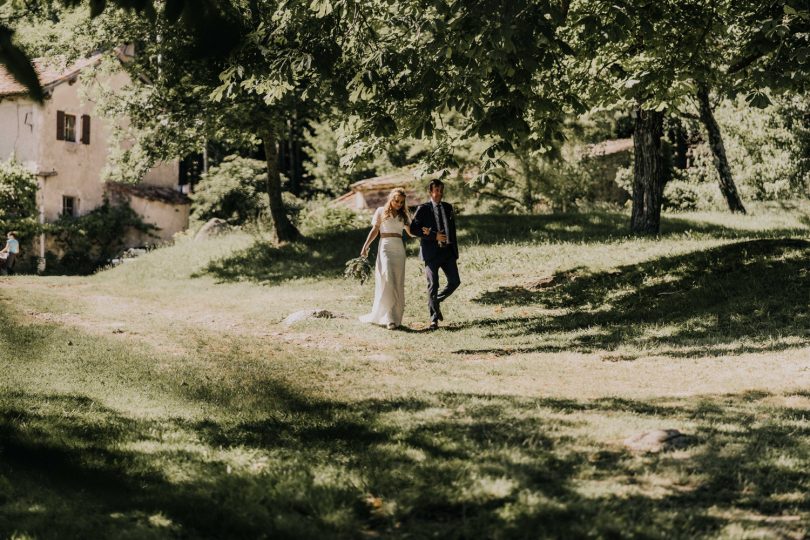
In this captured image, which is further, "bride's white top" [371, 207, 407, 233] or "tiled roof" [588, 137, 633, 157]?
"tiled roof" [588, 137, 633, 157]

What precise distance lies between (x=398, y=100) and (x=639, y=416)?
6337 mm

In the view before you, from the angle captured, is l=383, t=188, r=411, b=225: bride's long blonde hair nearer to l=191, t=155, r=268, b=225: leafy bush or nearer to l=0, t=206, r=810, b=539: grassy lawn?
l=0, t=206, r=810, b=539: grassy lawn

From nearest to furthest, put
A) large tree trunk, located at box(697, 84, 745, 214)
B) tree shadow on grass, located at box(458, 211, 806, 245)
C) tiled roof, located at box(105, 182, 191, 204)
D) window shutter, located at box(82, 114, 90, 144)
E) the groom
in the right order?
the groom, tree shadow on grass, located at box(458, 211, 806, 245), large tree trunk, located at box(697, 84, 745, 214), window shutter, located at box(82, 114, 90, 144), tiled roof, located at box(105, 182, 191, 204)

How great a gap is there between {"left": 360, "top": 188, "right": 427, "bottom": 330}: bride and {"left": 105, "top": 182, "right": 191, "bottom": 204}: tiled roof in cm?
2783

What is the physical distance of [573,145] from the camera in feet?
109

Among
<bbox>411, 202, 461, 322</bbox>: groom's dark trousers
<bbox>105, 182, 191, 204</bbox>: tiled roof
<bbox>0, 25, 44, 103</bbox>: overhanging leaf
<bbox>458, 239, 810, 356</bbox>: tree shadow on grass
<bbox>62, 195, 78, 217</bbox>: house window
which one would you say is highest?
<bbox>105, 182, 191, 204</bbox>: tiled roof

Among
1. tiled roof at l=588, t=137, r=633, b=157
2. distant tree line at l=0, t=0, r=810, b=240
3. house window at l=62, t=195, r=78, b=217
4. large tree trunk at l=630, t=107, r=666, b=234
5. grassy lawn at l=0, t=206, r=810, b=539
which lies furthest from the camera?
tiled roof at l=588, t=137, r=633, b=157

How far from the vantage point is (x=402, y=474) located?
195 inches

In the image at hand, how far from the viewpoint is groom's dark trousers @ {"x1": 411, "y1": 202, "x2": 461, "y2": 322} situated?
1272cm

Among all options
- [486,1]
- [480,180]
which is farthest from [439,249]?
[486,1]

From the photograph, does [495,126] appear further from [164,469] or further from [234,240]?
[234,240]

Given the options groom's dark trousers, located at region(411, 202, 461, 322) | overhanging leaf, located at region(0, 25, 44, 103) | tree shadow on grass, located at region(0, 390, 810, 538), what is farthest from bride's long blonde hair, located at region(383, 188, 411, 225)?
overhanging leaf, located at region(0, 25, 44, 103)

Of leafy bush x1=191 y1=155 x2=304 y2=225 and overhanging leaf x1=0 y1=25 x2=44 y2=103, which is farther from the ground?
leafy bush x1=191 y1=155 x2=304 y2=225

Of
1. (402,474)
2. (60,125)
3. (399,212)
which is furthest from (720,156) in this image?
(402,474)
